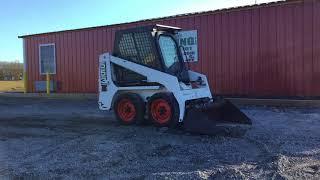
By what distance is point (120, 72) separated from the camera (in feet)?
38.0

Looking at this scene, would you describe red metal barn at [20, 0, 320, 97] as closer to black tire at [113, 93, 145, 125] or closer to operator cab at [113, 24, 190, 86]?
operator cab at [113, 24, 190, 86]

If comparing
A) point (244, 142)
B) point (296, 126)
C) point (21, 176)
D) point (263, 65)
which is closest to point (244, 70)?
point (263, 65)

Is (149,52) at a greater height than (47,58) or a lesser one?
lesser

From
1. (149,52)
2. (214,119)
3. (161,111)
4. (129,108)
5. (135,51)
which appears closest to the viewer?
(214,119)

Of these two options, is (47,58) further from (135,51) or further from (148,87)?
(148,87)

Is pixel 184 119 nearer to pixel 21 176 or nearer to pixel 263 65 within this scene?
pixel 21 176

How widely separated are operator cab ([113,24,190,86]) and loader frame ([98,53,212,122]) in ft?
0.39

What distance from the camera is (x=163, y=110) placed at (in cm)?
1069

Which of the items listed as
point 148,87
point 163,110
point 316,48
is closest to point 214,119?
point 163,110

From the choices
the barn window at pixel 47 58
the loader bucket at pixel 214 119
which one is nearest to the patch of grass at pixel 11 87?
the barn window at pixel 47 58

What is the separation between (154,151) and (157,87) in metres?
2.63

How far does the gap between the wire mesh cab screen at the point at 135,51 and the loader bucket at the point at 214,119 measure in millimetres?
1505

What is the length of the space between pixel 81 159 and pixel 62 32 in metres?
14.5

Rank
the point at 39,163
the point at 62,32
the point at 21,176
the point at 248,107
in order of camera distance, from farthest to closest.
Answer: the point at 62,32 < the point at 248,107 < the point at 39,163 < the point at 21,176
